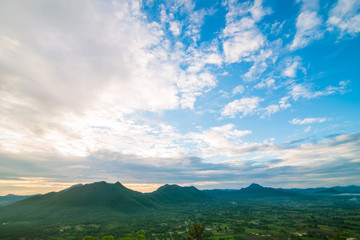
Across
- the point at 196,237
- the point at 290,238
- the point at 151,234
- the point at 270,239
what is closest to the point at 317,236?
the point at 290,238

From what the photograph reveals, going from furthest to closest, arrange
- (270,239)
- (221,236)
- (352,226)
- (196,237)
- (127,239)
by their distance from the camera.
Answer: (352,226) → (221,236) → (270,239) → (127,239) → (196,237)

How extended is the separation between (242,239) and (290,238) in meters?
33.2

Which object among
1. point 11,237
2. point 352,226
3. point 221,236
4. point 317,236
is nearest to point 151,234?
point 221,236

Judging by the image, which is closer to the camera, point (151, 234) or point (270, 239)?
point (270, 239)

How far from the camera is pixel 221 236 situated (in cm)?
13888

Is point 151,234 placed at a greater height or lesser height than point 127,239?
lesser

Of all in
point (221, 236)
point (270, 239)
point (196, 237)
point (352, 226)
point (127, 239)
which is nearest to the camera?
point (196, 237)

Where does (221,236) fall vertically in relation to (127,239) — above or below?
below

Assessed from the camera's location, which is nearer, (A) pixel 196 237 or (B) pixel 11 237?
(A) pixel 196 237

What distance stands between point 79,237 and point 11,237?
5645 cm

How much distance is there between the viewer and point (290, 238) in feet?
411

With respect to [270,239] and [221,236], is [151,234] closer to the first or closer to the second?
[221,236]

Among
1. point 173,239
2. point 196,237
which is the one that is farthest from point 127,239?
point 173,239

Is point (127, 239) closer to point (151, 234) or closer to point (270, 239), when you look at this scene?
point (151, 234)
